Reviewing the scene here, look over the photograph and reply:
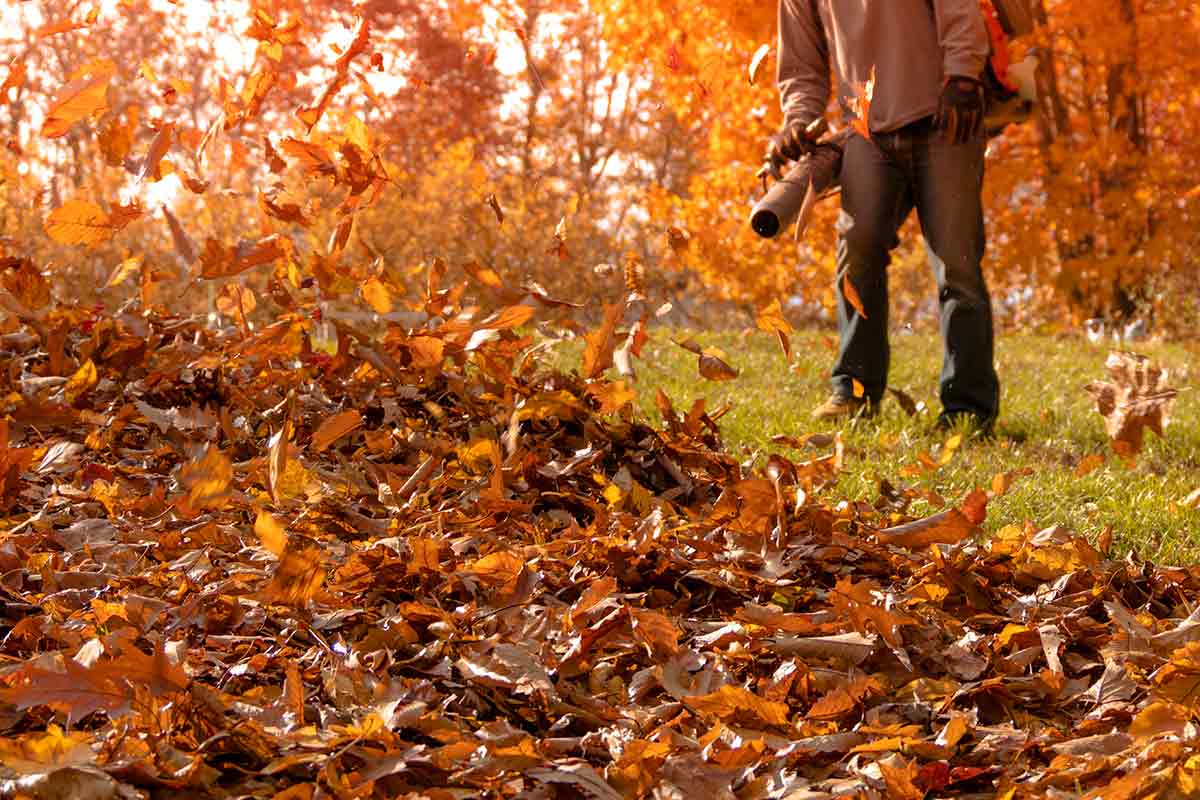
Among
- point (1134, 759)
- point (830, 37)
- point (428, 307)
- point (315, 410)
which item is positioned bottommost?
point (1134, 759)

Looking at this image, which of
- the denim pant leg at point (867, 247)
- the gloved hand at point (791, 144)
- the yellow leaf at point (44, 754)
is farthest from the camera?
the gloved hand at point (791, 144)

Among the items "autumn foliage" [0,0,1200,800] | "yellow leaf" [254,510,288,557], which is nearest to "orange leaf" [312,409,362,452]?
"autumn foliage" [0,0,1200,800]

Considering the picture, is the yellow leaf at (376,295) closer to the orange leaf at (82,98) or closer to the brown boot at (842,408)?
the orange leaf at (82,98)

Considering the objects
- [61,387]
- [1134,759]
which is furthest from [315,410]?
[1134,759]

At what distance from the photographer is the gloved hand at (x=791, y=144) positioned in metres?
4.59

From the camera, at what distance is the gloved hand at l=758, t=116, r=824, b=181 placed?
4.59m

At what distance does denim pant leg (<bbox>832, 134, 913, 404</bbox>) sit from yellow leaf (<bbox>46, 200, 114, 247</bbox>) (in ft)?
8.59

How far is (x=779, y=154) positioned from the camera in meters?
4.70

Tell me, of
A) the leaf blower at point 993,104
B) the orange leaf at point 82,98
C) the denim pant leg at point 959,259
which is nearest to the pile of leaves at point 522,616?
the orange leaf at point 82,98

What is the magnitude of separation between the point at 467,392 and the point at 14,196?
19.0ft

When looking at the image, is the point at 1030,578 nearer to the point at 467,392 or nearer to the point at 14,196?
the point at 467,392

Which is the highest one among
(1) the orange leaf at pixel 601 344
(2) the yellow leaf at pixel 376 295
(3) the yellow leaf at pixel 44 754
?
(2) the yellow leaf at pixel 376 295

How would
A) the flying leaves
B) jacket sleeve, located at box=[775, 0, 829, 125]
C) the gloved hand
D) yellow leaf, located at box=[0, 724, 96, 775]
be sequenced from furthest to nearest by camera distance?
jacket sleeve, located at box=[775, 0, 829, 125] → the gloved hand → the flying leaves → yellow leaf, located at box=[0, 724, 96, 775]

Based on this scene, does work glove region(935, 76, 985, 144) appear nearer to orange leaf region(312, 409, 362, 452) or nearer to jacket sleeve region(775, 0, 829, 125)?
jacket sleeve region(775, 0, 829, 125)
